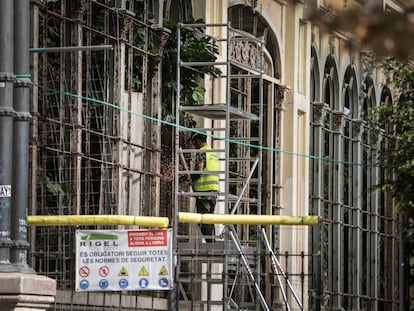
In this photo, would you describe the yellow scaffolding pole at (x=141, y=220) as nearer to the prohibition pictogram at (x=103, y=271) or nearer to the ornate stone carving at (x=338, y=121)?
the prohibition pictogram at (x=103, y=271)

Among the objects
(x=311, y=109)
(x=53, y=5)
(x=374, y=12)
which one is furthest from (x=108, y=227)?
(x=374, y=12)

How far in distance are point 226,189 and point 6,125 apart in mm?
11605

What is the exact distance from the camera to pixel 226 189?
70.3 feet

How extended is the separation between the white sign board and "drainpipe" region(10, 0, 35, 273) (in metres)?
3.59

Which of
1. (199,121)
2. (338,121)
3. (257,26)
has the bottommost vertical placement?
(199,121)

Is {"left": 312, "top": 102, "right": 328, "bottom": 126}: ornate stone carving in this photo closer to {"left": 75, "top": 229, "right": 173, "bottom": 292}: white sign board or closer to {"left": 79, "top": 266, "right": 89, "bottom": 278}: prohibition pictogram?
{"left": 75, "top": 229, "right": 173, "bottom": 292}: white sign board

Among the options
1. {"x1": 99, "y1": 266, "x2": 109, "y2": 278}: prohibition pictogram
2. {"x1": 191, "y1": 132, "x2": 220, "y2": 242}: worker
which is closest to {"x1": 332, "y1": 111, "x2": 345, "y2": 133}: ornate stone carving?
{"x1": 191, "y1": 132, "x2": 220, "y2": 242}: worker

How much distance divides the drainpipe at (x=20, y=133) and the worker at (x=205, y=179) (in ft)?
34.4

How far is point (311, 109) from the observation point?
3072cm

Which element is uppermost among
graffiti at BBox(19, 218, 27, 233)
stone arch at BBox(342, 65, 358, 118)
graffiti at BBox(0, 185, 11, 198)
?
stone arch at BBox(342, 65, 358, 118)

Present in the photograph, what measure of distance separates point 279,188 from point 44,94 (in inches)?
431

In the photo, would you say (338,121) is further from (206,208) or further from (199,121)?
(206,208)

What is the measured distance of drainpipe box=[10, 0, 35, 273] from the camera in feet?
33.0

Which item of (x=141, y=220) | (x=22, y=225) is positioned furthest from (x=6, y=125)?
(x=141, y=220)
